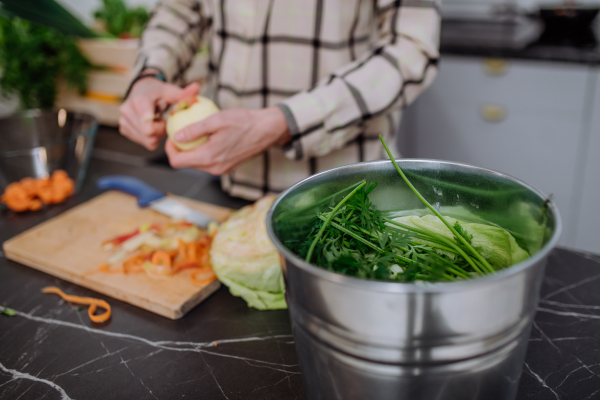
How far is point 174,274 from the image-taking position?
957 mm

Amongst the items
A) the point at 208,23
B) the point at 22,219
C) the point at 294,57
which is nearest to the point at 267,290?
the point at 294,57

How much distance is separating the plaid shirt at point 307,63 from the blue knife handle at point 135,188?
0.80 feet

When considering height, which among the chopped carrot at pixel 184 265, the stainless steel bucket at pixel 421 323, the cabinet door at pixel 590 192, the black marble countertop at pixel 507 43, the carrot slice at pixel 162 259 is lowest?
the cabinet door at pixel 590 192

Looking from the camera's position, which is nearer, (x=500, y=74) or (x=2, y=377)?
(x=2, y=377)

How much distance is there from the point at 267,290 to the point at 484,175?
44 cm

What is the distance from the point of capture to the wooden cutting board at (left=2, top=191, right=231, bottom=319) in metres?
0.89

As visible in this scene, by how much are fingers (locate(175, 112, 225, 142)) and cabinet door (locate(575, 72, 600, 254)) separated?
5.25ft

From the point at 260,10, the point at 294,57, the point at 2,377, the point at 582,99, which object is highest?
the point at 260,10

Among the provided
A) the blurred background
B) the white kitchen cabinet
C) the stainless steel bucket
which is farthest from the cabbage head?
the white kitchen cabinet

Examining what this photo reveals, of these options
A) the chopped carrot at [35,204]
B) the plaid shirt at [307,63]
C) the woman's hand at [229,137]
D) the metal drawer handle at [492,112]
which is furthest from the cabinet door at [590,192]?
the chopped carrot at [35,204]

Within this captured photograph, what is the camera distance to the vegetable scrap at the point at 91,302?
0.86m

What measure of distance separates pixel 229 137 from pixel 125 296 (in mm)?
367

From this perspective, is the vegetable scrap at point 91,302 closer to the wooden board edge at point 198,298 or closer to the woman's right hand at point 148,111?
the wooden board edge at point 198,298

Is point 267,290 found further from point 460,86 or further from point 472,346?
point 460,86
